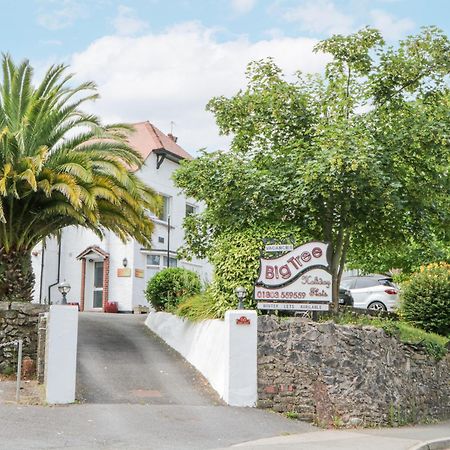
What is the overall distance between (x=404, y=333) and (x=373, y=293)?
967 centimetres

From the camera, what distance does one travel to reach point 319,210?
16.5 metres

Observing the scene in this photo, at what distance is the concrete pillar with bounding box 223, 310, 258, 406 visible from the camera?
13.7 metres

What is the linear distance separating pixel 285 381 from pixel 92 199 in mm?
5625

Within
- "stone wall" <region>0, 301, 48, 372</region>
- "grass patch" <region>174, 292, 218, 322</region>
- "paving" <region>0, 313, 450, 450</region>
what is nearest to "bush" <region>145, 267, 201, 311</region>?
"grass patch" <region>174, 292, 218, 322</region>

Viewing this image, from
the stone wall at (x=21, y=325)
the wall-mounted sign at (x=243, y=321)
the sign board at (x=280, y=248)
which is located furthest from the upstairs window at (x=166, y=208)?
the wall-mounted sign at (x=243, y=321)

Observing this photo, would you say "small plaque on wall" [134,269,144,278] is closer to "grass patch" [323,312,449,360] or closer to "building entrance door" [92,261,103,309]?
"building entrance door" [92,261,103,309]

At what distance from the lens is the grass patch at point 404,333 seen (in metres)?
14.9

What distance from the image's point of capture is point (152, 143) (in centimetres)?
3272

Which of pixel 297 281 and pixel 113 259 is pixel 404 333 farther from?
pixel 113 259

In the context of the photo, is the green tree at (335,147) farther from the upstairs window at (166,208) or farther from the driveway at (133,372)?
the upstairs window at (166,208)

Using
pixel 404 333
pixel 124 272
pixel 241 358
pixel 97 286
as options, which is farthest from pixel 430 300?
pixel 97 286

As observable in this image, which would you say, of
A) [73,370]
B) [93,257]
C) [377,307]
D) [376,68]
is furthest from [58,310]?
[93,257]

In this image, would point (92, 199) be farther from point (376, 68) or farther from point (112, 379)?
point (376, 68)

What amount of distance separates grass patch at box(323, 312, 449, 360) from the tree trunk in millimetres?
6825
